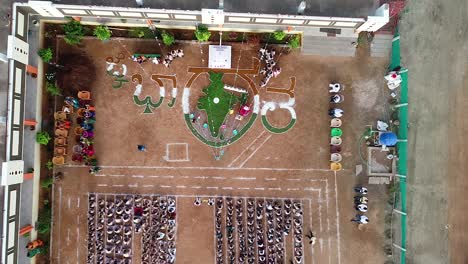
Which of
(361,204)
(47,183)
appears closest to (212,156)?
(361,204)

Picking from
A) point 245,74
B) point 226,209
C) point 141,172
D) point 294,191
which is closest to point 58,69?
point 141,172

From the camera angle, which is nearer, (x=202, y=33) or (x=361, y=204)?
(x=202, y=33)

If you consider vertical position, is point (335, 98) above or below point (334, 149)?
above

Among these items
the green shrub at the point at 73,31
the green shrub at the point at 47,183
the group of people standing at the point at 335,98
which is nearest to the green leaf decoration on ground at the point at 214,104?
the group of people standing at the point at 335,98

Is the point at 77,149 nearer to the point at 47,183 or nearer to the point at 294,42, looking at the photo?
the point at 47,183

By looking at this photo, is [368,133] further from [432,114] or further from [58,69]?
[58,69]

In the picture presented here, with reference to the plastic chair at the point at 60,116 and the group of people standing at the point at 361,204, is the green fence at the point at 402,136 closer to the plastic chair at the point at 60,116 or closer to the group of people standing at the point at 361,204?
the group of people standing at the point at 361,204
